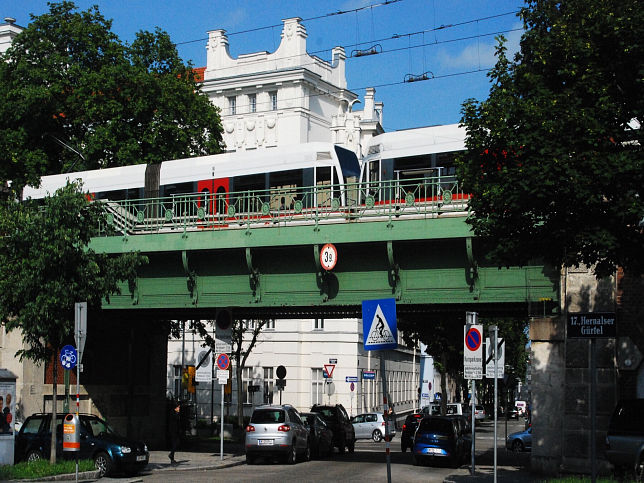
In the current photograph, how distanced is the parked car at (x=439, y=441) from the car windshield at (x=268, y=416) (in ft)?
13.8

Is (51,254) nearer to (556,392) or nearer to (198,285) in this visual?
(198,285)

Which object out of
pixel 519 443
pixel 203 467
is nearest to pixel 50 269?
pixel 203 467

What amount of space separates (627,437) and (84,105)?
32881 mm

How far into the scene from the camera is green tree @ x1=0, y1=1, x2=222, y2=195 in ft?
148

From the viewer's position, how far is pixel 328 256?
25.3 m

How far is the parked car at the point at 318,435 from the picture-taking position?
30.3 m

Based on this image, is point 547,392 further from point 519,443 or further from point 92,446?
point 519,443

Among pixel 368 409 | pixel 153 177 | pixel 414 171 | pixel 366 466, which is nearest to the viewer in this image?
pixel 366 466

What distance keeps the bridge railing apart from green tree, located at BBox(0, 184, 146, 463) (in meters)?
1.50

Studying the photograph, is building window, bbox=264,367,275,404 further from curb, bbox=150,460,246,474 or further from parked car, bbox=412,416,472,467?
curb, bbox=150,460,246,474

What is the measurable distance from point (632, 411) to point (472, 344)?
344 centimetres

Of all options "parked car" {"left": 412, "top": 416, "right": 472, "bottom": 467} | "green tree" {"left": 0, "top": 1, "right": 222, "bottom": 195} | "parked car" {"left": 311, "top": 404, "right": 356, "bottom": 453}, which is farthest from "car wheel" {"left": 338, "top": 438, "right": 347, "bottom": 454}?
"green tree" {"left": 0, "top": 1, "right": 222, "bottom": 195}

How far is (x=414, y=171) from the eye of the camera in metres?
29.9

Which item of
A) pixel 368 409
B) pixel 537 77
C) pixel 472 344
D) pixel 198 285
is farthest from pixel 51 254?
pixel 368 409
